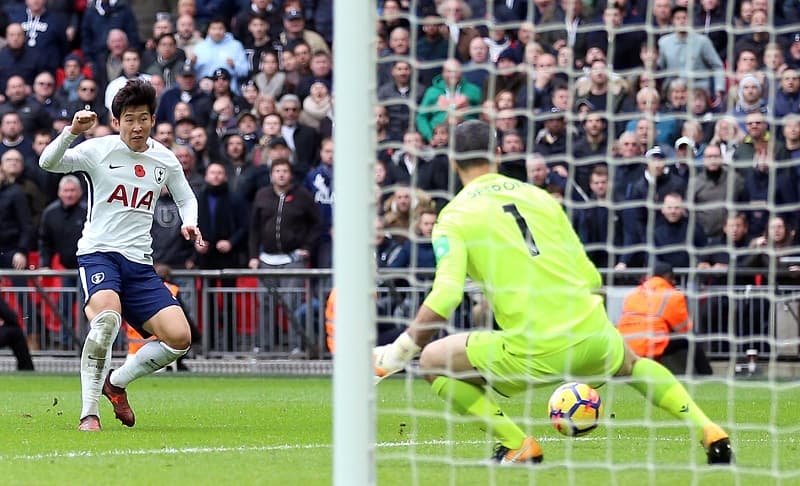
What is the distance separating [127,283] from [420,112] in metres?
2.92

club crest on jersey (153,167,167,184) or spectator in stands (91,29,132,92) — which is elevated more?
spectator in stands (91,29,132,92)

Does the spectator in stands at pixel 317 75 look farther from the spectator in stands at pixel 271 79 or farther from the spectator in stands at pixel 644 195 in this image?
the spectator in stands at pixel 644 195

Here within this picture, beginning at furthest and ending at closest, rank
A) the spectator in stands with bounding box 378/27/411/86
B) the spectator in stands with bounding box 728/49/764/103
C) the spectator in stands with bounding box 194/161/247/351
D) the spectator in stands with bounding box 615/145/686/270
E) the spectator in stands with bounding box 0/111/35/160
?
the spectator in stands with bounding box 0/111/35/160, the spectator in stands with bounding box 194/161/247/351, the spectator in stands with bounding box 378/27/411/86, the spectator in stands with bounding box 728/49/764/103, the spectator in stands with bounding box 615/145/686/270

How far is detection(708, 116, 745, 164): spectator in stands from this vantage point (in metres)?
13.7

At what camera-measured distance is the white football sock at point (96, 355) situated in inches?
380

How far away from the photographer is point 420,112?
38.7 ft

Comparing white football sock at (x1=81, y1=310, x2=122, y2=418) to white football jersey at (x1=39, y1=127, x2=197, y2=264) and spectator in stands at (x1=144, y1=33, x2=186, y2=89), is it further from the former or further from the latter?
spectator in stands at (x1=144, y1=33, x2=186, y2=89)

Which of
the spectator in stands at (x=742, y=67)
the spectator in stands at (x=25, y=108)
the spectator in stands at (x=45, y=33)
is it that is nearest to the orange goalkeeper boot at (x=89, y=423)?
the spectator in stands at (x=742, y=67)

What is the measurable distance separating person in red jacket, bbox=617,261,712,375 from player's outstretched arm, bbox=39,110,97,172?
21.6 feet

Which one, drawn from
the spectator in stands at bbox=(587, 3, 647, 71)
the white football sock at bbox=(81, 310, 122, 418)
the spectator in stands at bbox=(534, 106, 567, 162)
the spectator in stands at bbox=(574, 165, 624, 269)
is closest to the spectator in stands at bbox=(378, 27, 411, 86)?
the spectator in stands at bbox=(587, 3, 647, 71)

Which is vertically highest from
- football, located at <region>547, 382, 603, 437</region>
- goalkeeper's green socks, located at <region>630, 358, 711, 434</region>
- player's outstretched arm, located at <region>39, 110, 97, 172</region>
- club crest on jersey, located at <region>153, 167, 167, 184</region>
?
player's outstretched arm, located at <region>39, 110, 97, 172</region>

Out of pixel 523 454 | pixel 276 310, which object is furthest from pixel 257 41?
pixel 523 454

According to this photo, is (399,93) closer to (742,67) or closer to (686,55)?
(686,55)

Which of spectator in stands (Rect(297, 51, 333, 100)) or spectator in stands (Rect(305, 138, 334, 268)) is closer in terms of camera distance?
spectator in stands (Rect(305, 138, 334, 268))
